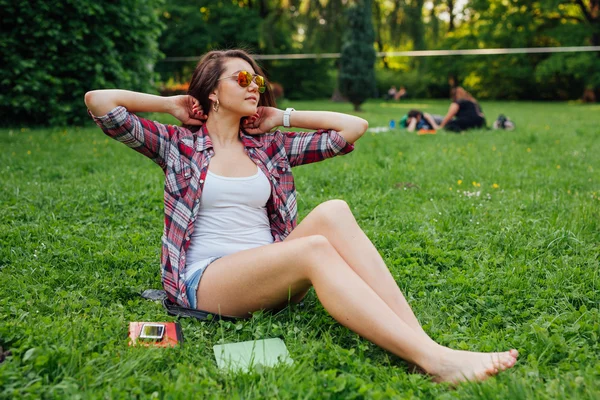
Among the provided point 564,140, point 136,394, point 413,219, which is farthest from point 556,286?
point 564,140

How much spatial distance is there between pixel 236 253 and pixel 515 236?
224 centimetres

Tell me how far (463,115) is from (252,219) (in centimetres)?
898

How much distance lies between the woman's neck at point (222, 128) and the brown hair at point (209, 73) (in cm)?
7

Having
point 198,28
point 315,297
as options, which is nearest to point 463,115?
point 315,297

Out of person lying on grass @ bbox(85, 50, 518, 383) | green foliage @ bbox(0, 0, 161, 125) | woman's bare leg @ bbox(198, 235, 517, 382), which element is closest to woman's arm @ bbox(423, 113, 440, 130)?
green foliage @ bbox(0, 0, 161, 125)

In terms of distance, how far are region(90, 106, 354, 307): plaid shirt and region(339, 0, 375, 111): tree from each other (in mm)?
15351

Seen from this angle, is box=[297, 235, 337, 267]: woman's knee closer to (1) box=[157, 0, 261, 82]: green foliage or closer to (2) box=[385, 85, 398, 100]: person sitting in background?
(1) box=[157, 0, 261, 82]: green foliage

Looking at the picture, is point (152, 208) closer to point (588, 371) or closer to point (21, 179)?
point (21, 179)

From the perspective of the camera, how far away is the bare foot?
216cm

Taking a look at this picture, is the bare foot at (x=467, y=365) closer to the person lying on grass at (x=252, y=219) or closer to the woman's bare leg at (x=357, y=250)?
the person lying on grass at (x=252, y=219)

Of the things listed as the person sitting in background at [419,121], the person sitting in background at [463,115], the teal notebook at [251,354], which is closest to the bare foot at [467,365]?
the teal notebook at [251,354]

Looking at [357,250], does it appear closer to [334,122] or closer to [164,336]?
[334,122]

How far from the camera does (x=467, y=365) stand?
2.20 meters

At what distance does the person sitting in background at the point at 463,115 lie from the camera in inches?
423
